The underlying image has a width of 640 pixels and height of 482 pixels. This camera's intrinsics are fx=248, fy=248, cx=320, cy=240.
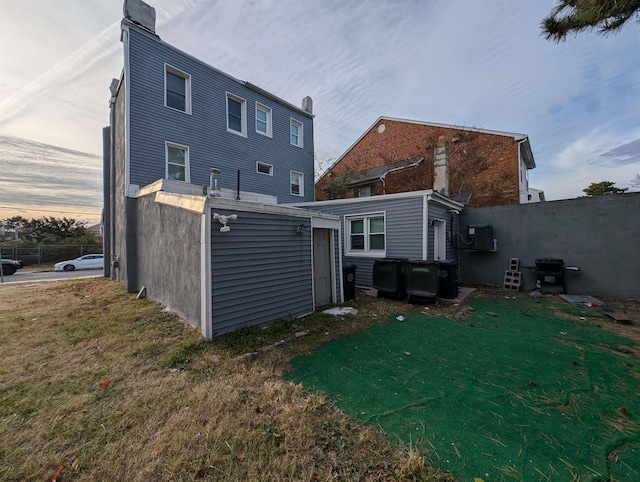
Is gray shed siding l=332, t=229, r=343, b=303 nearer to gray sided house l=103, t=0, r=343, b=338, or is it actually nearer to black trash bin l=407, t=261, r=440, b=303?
gray sided house l=103, t=0, r=343, b=338

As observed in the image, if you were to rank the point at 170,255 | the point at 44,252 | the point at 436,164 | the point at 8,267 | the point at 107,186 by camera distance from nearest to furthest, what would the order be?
the point at 170,255 → the point at 436,164 → the point at 107,186 → the point at 8,267 → the point at 44,252

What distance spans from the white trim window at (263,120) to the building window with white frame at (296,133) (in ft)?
4.91

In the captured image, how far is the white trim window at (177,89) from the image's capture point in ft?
29.1

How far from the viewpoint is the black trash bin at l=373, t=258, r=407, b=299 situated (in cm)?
682

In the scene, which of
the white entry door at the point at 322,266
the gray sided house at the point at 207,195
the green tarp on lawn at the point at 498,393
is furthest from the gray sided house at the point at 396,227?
the green tarp on lawn at the point at 498,393

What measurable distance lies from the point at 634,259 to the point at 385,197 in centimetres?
694

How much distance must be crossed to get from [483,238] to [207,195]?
9.18 metres

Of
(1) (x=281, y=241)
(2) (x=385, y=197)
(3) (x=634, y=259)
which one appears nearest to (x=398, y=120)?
(2) (x=385, y=197)

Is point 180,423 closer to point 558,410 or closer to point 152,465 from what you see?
point 152,465

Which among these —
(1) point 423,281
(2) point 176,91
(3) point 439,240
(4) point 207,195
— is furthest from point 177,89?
(3) point 439,240

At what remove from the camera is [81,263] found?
17.5 meters

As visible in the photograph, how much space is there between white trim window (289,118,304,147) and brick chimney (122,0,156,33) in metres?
6.53

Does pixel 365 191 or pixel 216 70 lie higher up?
pixel 216 70

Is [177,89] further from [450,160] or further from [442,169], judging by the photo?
[450,160]
